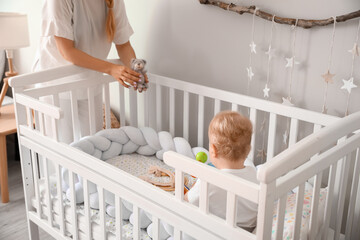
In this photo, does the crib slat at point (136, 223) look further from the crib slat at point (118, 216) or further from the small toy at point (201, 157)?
the small toy at point (201, 157)

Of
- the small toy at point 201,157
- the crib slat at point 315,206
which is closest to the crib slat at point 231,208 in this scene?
the crib slat at point 315,206

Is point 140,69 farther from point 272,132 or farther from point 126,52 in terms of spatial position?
point 272,132

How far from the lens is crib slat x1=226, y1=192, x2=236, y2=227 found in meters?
1.07

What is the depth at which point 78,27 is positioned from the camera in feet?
6.25

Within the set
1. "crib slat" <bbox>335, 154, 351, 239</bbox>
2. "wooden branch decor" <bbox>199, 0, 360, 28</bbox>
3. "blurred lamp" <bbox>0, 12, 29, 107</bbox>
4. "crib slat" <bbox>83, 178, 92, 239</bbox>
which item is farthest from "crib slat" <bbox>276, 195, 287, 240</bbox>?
"blurred lamp" <bbox>0, 12, 29, 107</bbox>

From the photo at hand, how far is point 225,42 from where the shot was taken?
1999 millimetres

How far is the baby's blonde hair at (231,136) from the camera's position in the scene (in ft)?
3.98

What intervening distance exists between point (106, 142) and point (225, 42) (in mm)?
719

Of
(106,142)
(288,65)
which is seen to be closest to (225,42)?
(288,65)

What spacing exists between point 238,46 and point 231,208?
3.44ft

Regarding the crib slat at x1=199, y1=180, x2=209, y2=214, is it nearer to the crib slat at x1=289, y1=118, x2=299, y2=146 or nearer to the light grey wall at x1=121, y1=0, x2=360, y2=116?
the crib slat at x1=289, y1=118, x2=299, y2=146

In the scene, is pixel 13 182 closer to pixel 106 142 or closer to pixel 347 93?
pixel 106 142

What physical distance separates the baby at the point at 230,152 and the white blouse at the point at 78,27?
0.90 metres

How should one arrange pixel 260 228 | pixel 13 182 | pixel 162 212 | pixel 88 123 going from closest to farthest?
pixel 260 228
pixel 162 212
pixel 88 123
pixel 13 182
